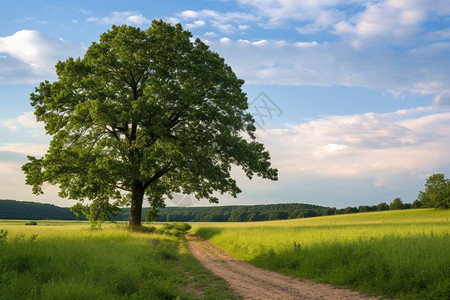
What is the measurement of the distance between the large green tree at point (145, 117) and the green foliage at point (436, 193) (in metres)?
57.7

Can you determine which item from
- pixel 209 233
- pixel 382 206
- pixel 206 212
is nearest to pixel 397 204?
pixel 382 206

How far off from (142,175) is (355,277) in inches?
743

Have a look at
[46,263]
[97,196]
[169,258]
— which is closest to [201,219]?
[97,196]

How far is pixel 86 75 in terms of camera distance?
27.8 meters

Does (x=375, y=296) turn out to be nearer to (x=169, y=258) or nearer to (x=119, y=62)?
(x=169, y=258)

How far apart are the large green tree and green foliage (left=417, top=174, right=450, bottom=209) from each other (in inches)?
2270

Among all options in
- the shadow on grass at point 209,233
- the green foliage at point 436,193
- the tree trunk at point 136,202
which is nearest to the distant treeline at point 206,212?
the green foliage at point 436,193

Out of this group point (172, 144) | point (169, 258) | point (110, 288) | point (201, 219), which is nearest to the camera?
point (110, 288)

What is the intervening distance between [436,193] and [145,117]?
243ft

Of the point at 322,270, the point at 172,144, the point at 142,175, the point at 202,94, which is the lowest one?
the point at 322,270

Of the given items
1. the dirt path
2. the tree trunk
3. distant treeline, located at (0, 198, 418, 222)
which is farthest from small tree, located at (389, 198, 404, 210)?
the dirt path

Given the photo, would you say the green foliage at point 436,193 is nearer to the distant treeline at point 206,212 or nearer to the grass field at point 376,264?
the distant treeline at point 206,212

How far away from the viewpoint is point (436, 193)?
73.9 m

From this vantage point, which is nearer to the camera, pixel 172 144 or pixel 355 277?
pixel 355 277
